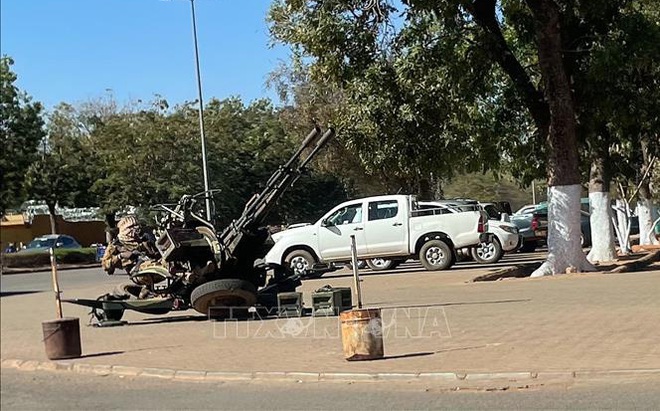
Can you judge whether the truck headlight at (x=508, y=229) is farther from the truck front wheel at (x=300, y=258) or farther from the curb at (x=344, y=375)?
the curb at (x=344, y=375)

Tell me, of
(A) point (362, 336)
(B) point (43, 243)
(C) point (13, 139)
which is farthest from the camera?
(A) point (362, 336)

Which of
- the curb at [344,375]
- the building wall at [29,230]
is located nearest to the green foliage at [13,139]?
the building wall at [29,230]

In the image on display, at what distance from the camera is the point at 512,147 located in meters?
23.2

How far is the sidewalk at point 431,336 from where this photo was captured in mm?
9195

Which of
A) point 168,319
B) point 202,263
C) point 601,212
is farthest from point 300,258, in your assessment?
point 202,263

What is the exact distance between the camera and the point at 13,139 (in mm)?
5062

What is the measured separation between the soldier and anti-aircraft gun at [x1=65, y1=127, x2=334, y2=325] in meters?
0.16

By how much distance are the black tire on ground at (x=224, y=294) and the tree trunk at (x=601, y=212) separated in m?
12.5

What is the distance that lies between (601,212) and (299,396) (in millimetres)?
16573

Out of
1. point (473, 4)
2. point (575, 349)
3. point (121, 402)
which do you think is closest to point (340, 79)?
point (473, 4)

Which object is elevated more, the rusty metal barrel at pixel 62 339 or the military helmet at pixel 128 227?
the military helmet at pixel 128 227

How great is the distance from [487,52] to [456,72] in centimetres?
100

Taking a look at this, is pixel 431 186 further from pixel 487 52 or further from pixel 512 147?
pixel 487 52

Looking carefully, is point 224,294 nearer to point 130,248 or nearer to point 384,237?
point 130,248
